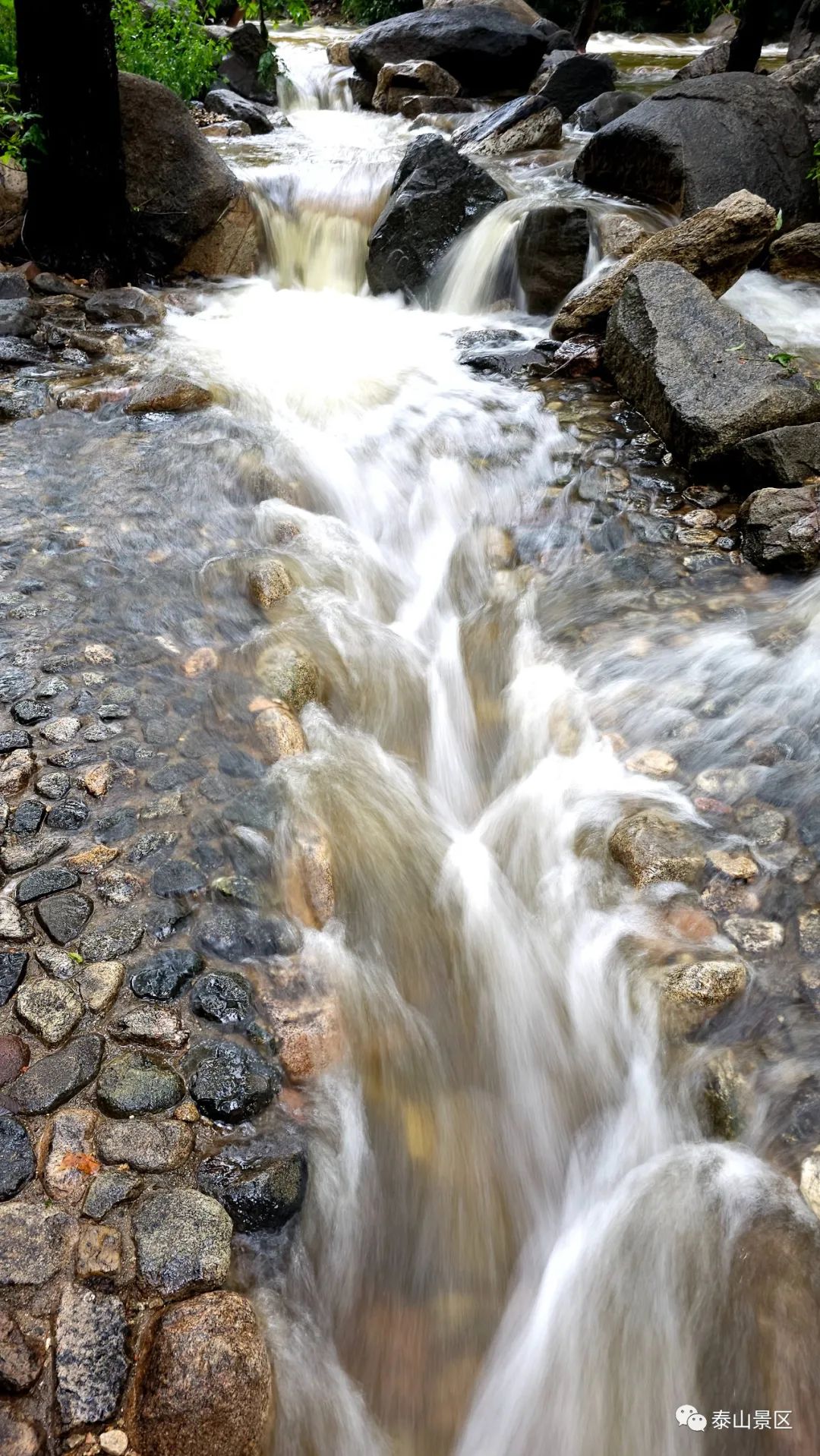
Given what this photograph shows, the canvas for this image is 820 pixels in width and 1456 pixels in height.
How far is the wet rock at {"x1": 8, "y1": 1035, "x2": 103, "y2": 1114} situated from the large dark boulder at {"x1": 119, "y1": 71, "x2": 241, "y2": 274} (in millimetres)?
7080

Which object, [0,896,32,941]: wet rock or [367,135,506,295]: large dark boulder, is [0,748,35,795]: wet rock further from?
[367,135,506,295]: large dark boulder

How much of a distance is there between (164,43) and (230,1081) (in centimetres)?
1167

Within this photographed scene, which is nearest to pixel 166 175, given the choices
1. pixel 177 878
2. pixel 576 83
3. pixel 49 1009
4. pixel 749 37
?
pixel 177 878

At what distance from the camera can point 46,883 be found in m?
2.55

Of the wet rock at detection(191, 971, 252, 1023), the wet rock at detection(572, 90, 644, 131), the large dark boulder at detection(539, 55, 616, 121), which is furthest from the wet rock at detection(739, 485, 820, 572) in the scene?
the large dark boulder at detection(539, 55, 616, 121)

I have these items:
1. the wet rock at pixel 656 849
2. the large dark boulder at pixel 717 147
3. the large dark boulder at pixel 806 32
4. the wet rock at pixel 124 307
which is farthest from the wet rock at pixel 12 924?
the large dark boulder at pixel 806 32

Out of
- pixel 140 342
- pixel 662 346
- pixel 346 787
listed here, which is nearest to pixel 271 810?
pixel 346 787

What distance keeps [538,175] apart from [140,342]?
6008mm

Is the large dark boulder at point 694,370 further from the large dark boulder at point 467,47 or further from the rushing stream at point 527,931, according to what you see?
the large dark boulder at point 467,47

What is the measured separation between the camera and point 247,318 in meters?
7.44

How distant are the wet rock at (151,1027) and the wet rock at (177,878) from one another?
0.40 metres

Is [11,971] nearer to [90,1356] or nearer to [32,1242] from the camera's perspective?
[32,1242]

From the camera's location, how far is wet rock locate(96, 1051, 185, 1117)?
6.91 ft

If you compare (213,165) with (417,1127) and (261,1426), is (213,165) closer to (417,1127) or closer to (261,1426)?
(417,1127)
